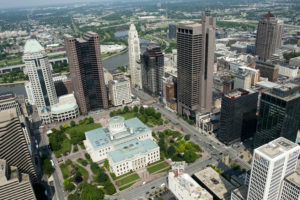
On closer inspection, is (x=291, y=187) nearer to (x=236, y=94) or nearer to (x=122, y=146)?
(x=236, y=94)

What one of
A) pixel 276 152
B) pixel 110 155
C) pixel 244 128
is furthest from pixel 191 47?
pixel 276 152

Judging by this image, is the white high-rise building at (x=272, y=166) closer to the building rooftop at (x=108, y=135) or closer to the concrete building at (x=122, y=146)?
the concrete building at (x=122, y=146)

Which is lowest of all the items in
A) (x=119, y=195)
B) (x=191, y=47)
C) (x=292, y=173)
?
(x=119, y=195)

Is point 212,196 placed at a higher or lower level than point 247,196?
lower

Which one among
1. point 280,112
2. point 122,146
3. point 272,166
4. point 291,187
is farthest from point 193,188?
point 280,112

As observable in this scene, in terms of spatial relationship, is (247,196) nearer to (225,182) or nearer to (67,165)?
(225,182)

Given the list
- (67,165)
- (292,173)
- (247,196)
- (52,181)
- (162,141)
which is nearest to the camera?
(292,173)

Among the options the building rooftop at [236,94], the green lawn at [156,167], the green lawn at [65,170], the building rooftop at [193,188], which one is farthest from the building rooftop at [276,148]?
the green lawn at [65,170]

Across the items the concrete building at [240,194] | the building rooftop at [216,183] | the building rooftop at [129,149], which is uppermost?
Answer: the concrete building at [240,194]
